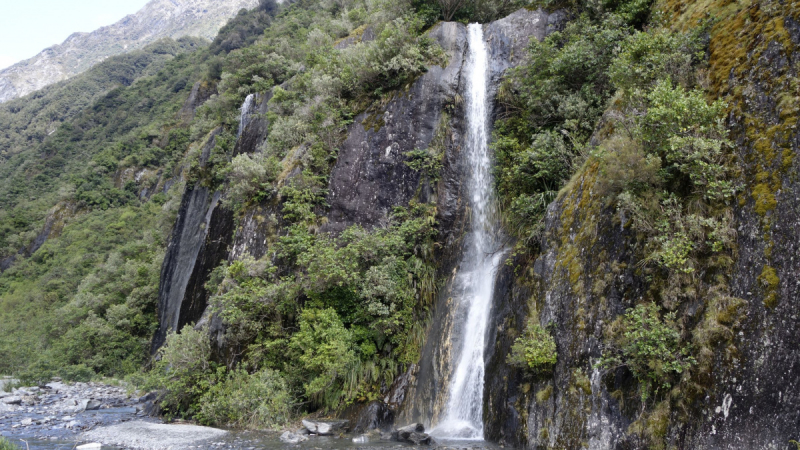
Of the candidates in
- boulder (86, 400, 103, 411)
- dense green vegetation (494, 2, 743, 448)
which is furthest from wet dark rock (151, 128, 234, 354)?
dense green vegetation (494, 2, 743, 448)

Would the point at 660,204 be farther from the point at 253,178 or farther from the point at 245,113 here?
the point at 245,113

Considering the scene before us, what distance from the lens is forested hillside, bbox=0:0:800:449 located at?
629 cm

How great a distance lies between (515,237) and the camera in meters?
13.0

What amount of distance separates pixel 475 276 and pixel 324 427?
6.09 metres

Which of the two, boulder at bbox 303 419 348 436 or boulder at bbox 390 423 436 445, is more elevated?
boulder at bbox 390 423 436 445

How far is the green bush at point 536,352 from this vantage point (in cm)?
848

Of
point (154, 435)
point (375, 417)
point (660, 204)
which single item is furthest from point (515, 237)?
point (154, 435)

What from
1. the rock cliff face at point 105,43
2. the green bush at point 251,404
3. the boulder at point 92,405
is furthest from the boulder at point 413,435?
the rock cliff face at point 105,43

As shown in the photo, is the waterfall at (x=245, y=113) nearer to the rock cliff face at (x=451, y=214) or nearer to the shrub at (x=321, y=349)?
the rock cliff face at (x=451, y=214)

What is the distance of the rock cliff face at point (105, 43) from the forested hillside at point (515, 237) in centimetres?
16440

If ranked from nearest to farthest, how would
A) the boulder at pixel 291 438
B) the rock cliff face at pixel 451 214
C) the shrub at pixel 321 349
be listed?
the boulder at pixel 291 438 → the rock cliff face at pixel 451 214 → the shrub at pixel 321 349

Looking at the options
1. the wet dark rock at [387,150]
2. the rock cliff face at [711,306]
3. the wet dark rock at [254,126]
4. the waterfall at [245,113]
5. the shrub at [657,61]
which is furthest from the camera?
the waterfall at [245,113]

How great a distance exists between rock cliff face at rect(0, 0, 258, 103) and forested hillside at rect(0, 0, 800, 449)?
539 feet

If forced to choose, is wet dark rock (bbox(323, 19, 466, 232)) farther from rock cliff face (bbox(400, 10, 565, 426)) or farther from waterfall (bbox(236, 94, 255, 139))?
waterfall (bbox(236, 94, 255, 139))
